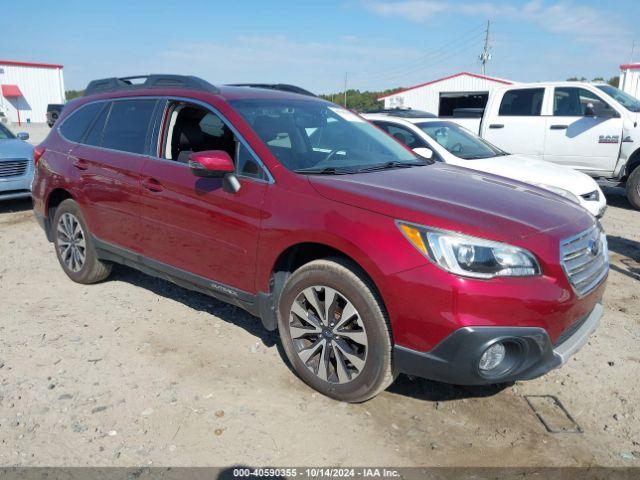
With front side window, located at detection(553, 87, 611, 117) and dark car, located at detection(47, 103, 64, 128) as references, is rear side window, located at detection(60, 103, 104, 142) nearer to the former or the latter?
front side window, located at detection(553, 87, 611, 117)

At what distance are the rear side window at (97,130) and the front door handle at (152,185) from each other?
94 centimetres

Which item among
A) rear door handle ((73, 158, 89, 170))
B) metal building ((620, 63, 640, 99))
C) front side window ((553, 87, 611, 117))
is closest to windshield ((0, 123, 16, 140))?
rear door handle ((73, 158, 89, 170))

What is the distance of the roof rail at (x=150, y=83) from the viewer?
4.05 metres

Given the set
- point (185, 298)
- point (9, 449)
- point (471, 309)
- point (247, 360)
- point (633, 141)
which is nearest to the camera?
point (471, 309)

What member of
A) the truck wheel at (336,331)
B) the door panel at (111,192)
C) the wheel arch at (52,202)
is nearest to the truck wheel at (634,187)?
the truck wheel at (336,331)

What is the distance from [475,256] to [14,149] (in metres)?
8.82

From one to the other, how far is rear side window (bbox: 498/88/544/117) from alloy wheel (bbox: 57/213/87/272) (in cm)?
787

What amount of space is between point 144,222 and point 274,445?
210cm

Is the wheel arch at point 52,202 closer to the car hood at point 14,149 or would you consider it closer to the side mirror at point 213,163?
the side mirror at point 213,163

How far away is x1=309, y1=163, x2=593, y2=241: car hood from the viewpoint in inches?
109

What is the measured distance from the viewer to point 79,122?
506cm

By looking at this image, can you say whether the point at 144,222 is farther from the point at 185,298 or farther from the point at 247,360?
the point at 247,360

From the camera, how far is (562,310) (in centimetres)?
→ 275

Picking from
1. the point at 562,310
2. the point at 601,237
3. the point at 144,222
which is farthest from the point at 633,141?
the point at 144,222
